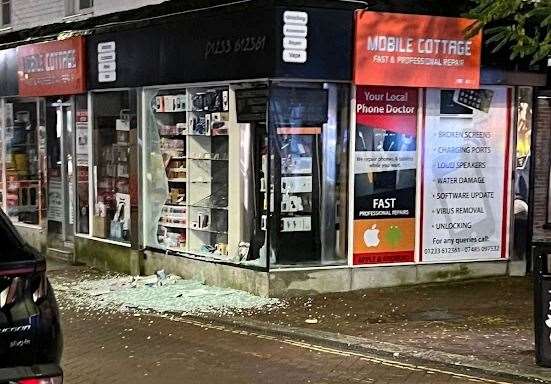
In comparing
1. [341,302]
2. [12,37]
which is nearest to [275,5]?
[341,302]

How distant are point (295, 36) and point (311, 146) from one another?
1.44 m

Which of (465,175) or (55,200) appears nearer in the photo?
(465,175)

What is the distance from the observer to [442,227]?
32.5 ft

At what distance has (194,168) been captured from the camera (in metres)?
10.4

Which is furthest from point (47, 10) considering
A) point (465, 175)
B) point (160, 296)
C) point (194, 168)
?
point (465, 175)

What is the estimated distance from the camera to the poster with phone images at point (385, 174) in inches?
371

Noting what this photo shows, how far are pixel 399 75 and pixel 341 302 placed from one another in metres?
2.94

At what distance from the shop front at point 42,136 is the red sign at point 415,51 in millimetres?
4807

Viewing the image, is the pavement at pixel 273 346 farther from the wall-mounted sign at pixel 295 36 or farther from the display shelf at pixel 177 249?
the wall-mounted sign at pixel 295 36

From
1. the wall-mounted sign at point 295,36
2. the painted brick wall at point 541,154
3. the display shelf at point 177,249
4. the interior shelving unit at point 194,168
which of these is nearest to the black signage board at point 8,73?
the interior shelving unit at point 194,168

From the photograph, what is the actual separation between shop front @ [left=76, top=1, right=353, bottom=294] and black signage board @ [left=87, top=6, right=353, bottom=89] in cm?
1

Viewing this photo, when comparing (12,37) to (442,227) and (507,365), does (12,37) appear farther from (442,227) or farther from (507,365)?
(507,365)

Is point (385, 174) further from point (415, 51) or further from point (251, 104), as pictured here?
point (251, 104)

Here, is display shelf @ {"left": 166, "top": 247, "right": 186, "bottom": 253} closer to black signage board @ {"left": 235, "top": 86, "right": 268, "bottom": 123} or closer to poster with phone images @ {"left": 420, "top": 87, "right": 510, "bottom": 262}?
black signage board @ {"left": 235, "top": 86, "right": 268, "bottom": 123}
